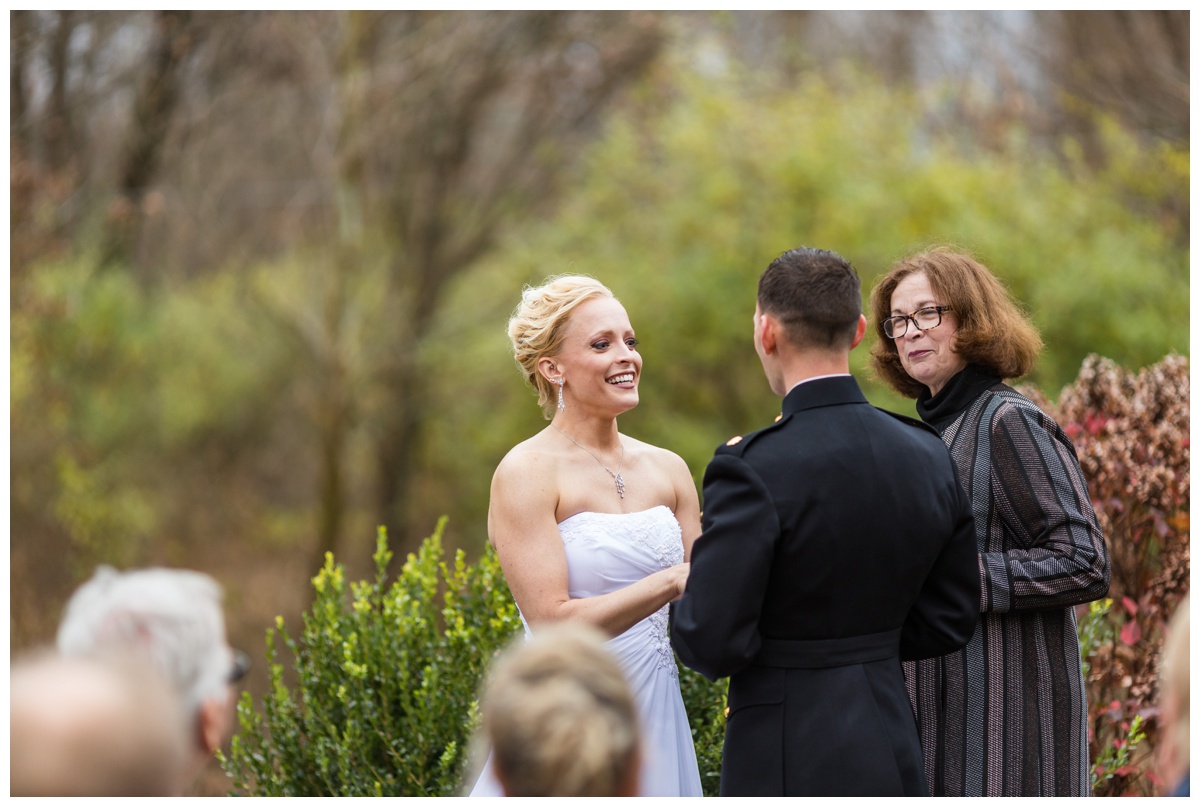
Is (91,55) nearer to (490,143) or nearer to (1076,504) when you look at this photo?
(490,143)

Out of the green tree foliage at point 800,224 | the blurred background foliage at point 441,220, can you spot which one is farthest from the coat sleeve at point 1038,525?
the blurred background foliage at point 441,220

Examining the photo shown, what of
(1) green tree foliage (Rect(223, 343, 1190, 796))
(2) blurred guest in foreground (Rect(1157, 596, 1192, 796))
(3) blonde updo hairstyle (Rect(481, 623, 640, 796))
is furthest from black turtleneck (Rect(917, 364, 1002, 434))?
(3) blonde updo hairstyle (Rect(481, 623, 640, 796))

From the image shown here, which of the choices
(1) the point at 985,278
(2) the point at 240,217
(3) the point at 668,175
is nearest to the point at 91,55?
(2) the point at 240,217

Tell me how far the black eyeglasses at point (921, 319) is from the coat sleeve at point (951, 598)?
1.90 ft

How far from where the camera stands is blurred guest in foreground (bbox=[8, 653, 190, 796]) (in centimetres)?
171

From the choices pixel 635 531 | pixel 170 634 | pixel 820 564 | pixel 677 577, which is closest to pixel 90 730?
pixel 170 634

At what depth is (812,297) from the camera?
7.88ft

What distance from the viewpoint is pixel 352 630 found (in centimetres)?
409

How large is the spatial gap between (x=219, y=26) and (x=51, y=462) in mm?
5787

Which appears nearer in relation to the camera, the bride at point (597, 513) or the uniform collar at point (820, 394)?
the uniform collar at point (820, 394)

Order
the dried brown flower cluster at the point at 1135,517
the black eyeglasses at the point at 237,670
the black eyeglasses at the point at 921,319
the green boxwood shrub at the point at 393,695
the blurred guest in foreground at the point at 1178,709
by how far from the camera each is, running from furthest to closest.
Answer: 1. the dried brown flower cluster at the point at 1135,517
2. the green boxwood shrub at the point at 393,695
3. the black eyeglasses at the point at 921,319
4. the black eyeglasses at the point at 237,670
5. the blurred guest in foreground at the point at 1178,709

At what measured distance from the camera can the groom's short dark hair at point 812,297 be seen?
2.41m

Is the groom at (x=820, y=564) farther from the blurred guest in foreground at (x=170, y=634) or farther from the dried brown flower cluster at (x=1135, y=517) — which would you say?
the dried brown flower cluster at (x=1135, y=517)

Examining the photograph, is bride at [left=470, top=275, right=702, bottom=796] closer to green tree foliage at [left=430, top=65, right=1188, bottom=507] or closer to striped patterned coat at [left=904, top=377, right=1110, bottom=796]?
striped patterned coat at [left=904, top=377, right=1110, bottom=796]
